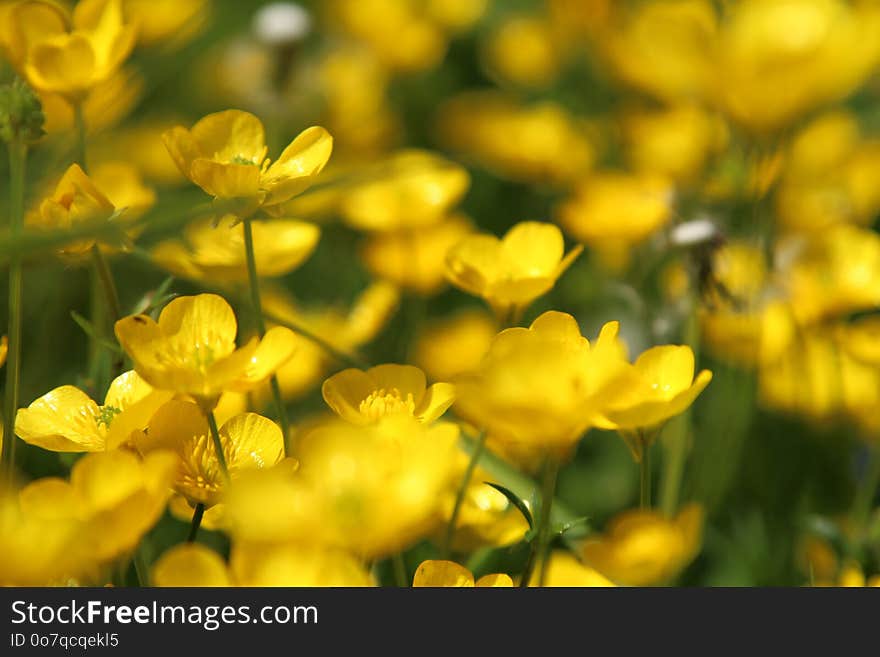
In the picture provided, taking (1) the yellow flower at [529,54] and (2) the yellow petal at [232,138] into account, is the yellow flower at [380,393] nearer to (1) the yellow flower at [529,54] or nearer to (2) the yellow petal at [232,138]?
(2) the yellow petal at [232,138]

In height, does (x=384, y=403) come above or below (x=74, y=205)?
below

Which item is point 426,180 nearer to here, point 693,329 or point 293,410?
point 293,410

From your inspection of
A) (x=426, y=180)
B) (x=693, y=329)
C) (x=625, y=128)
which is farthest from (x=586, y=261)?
Answer: (x=693, y=329)

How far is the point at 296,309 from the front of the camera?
2025mm

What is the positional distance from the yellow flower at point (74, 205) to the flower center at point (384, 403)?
10.1 inches

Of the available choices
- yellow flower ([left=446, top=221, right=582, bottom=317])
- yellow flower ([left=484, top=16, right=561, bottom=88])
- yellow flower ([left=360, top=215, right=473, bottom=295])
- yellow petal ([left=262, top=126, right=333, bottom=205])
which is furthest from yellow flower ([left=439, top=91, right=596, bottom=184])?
yellow petal ([left=262, top=126, right=333, bottom=205])

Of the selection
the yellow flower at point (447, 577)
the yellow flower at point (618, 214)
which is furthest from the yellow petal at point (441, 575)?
the yellow flower at point (618, 214)

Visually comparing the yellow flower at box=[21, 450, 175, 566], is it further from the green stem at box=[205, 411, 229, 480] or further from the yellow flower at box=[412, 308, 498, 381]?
the yellow flower at box=[412, 308, 498, 381]

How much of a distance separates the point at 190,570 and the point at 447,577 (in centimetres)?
22

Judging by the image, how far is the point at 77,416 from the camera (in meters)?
1.02

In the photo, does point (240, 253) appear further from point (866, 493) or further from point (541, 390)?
point (866, 493)

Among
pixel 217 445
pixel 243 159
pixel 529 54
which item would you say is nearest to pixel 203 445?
pixel 217 445

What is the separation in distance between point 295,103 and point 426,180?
27.9 inches

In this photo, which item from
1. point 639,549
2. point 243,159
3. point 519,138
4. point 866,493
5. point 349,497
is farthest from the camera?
point 519,138
